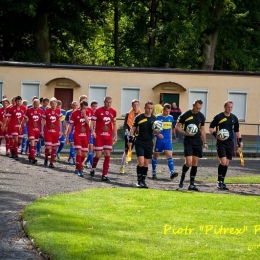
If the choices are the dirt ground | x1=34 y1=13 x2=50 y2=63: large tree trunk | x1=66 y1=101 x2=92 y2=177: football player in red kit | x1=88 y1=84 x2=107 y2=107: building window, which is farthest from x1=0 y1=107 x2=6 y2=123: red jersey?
x1=34 y1=13 x2=50 y2=63: large tree trunk

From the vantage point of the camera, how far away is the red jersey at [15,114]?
28734mm

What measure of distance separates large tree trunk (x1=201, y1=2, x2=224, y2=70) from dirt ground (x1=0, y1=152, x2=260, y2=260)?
25.6 m

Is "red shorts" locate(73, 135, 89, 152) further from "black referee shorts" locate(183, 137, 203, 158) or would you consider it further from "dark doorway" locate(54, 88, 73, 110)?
"dark doorway" locate(54, 88, 73, 110)

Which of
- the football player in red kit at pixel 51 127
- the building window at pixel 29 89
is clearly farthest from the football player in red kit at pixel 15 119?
the building window at pixel 29 89

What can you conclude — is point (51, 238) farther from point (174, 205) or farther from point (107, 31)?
point (107, 31)

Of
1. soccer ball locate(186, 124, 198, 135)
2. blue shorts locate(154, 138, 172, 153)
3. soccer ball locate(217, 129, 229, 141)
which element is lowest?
blue shorts locate(154, 138, 172, 153)

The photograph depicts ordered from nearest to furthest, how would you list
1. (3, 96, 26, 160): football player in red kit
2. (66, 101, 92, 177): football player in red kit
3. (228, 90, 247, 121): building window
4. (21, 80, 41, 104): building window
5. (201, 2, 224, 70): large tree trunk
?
(66, 101, 92, 177): football player in red kit < (3, 96, 26, 160): football player in red kit < (21, 80, 41, 104): building window < (228, 90, 247, 121): building window < (201, 2, 224, 70): large tree trunk

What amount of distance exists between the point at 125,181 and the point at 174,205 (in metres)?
6.39

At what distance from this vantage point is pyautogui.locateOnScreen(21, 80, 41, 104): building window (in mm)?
44197

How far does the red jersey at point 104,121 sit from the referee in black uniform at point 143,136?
1.71 m

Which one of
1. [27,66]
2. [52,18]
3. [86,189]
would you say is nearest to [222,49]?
[52,18]

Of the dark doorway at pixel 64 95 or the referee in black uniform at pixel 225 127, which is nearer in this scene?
the referee in black uniform at pixel 225 127

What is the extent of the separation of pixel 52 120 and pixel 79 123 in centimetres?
299

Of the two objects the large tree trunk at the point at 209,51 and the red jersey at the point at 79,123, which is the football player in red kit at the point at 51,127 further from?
the large tree trunk at the point at 209,51
